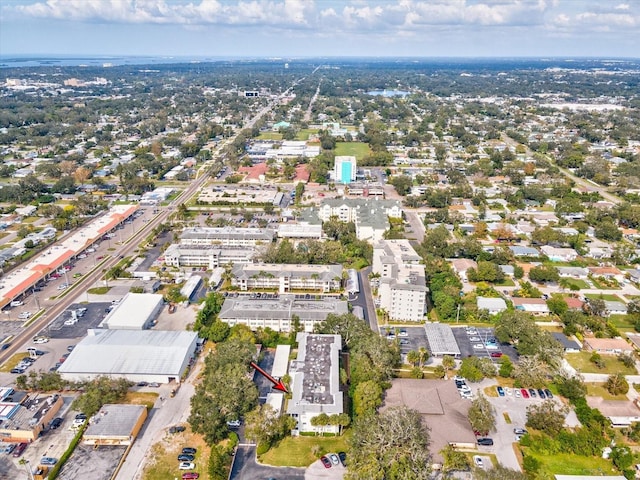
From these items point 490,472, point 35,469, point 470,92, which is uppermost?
point 470,92

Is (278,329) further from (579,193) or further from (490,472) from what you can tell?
(579,193)

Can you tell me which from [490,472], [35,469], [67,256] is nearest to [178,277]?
[67,256]

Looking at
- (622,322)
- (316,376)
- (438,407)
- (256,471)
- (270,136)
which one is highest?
(270,136)

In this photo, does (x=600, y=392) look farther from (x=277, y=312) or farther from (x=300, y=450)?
(x=277, y=312)

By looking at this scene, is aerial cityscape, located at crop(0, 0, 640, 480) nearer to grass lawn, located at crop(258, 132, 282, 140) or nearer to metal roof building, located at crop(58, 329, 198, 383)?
metal roof building, located at crop(58, 329, 198, 383)

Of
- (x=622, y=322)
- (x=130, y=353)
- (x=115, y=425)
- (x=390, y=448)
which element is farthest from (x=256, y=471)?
(x=622, y=322)

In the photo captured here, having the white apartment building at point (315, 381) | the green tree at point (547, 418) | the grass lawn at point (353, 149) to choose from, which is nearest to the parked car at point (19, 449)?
the white apartment building at point (315, 381)
